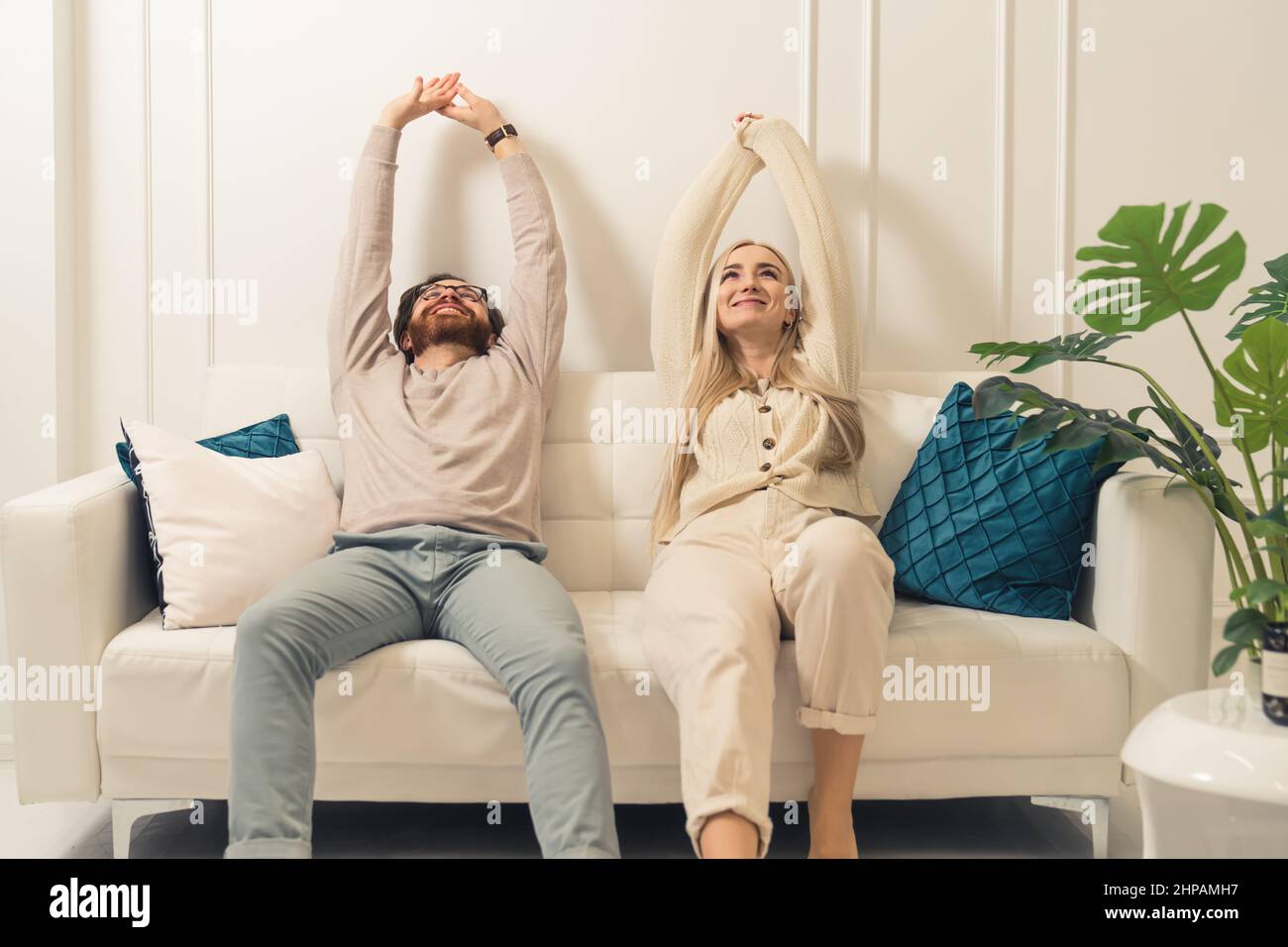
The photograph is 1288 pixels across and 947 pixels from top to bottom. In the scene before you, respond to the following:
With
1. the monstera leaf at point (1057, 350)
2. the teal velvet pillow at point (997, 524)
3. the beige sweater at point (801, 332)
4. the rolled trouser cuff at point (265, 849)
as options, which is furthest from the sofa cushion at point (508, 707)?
the monstera leaf at point (1057, 350)

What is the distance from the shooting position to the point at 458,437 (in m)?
1.97

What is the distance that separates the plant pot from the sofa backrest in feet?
3.02

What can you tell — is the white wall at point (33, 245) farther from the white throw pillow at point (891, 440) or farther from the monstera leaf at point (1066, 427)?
the monstera leaf at point (1066, 427)

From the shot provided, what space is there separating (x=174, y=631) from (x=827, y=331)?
4.50 ft

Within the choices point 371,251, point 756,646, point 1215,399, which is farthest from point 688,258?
point 1215,399

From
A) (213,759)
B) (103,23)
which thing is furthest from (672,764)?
(103,23)

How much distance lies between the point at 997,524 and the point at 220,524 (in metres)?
1.44

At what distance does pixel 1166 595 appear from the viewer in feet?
5.52

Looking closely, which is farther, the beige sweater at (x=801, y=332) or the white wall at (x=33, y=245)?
the white wall at (x=33, y=245)

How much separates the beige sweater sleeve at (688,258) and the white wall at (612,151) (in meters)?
0.18

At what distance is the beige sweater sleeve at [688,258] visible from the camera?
2107 mm

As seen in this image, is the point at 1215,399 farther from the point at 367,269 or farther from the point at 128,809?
the point at 128,809
